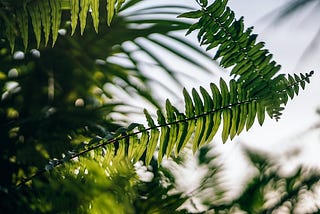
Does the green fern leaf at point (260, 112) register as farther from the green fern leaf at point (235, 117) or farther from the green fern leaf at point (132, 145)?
the green fern leaf at point (132, 145)

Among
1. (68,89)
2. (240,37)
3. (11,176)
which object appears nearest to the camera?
(240,37)

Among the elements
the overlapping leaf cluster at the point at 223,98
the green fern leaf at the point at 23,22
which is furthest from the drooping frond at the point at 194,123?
the green fern leaf at the point at 23,22

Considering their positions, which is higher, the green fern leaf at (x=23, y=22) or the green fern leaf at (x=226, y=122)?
the green fern leaf at (x=23, y=22)

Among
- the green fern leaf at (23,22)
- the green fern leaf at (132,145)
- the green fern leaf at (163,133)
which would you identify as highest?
the green fern leaf at (23,22)

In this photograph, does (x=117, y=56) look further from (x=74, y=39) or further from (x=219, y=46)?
(x=219, y=46)

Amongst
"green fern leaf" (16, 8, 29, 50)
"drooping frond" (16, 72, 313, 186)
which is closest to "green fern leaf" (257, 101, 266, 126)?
"drooping frond" (16, 72, 313, 186)

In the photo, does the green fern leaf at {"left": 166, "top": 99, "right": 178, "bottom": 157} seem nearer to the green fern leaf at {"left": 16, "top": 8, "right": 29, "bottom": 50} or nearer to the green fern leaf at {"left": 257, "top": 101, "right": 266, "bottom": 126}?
the green fern leaf at {"left": 257, "top": 101, "right": 266, "bottom": 126}

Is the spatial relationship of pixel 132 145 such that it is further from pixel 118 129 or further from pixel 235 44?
pixel 235 44

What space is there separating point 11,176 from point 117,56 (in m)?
0.55

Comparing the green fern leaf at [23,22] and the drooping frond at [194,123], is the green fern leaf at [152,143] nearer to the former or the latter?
the drooping frond at [194,123]

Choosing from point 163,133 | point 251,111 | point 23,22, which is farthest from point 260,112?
point 23,22

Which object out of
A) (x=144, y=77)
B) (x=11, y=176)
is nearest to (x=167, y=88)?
(x=144, y=77)

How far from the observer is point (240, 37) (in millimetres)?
564

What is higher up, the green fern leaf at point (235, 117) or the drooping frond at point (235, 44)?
the drooping frond at point (235, 44)
